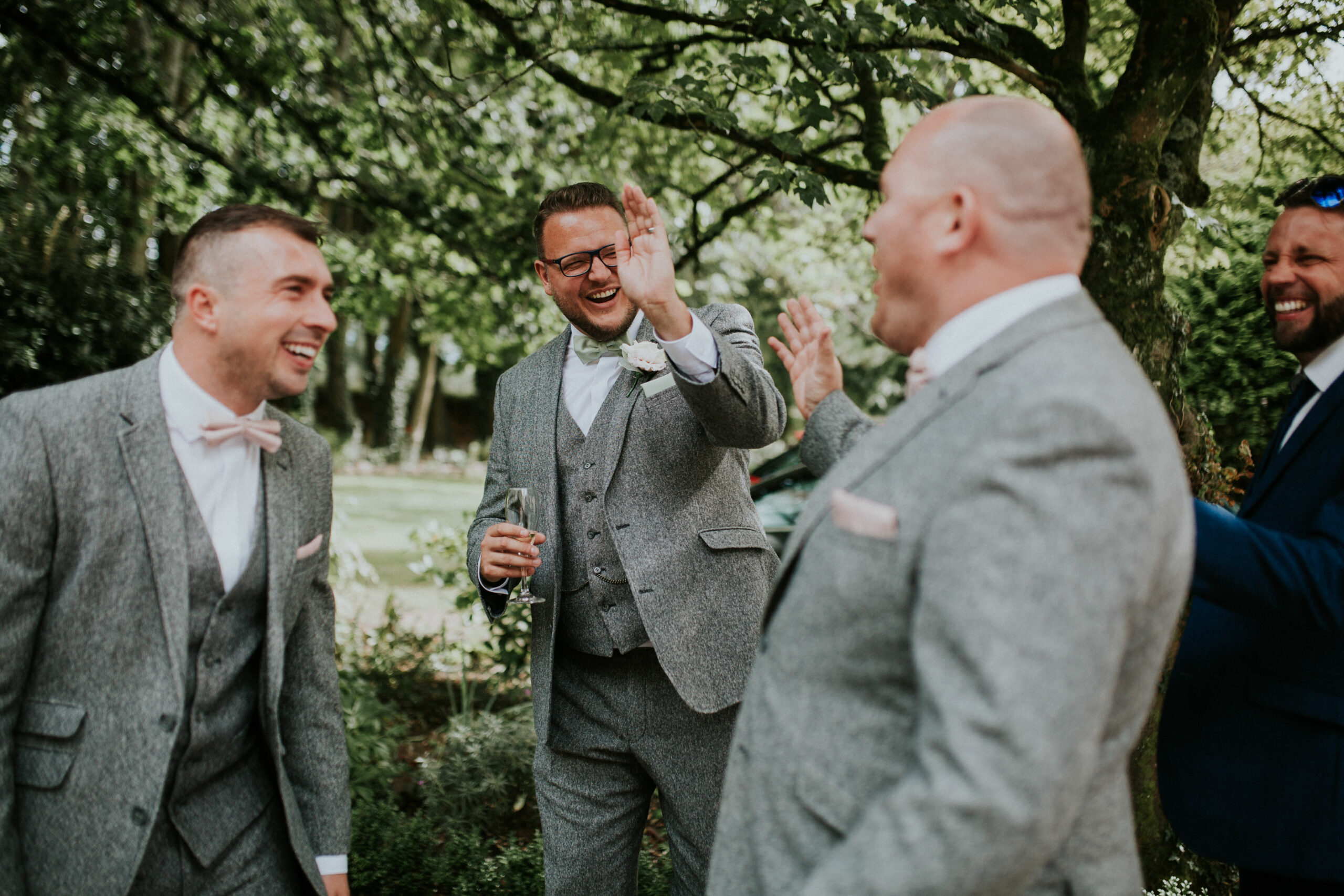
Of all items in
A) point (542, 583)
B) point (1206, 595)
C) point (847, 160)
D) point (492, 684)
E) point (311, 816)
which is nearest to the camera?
point (1206, 595)

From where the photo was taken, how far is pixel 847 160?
600cm

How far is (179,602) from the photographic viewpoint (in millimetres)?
1808

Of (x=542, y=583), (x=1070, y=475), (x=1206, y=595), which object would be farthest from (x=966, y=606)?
(x=542, y=583)

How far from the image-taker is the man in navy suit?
1655mm

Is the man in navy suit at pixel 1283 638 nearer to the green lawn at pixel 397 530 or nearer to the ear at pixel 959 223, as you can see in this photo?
the ear at pixel 959 223

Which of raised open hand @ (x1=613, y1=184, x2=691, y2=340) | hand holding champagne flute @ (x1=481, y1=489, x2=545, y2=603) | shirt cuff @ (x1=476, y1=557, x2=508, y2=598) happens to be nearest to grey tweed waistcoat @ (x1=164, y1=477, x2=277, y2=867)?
hand holding champagne flute @ (x1=481, y1=489, x2=545, y2=603)

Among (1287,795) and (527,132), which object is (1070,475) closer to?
(1287,795)

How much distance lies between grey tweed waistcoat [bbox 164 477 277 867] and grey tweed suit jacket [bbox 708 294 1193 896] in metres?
1.18

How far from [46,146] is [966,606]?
8.67 m

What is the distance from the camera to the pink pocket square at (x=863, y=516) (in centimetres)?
118

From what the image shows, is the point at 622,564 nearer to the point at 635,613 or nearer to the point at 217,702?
the point at 635,613

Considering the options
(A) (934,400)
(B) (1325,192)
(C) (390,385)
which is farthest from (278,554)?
(C) (390,385)

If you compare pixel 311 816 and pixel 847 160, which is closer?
pixel 311 816

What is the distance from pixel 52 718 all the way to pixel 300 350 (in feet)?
2.78
